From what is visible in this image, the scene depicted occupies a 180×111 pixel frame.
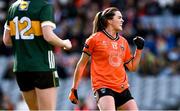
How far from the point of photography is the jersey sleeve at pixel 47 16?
27.9ft

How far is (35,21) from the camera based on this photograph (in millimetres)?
8555

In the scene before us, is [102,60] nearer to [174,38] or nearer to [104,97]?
[104,97]

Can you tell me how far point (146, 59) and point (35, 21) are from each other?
31.3 feet

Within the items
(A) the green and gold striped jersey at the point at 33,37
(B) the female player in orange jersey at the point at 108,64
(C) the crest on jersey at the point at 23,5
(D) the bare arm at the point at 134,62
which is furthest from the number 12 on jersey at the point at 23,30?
(D) the bare arm at the point at 134,62

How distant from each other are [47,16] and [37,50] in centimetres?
41

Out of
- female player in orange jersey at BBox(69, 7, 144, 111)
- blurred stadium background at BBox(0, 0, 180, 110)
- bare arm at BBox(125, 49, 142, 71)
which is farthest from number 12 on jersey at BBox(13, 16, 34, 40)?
blurred stadium background at BBox(0, 0, 180, 110)

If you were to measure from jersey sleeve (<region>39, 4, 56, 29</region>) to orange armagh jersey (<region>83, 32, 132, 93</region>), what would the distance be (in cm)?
125

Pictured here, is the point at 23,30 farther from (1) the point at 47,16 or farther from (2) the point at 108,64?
(2) the point at 108,64

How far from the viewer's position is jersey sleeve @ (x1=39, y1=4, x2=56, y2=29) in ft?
27.9

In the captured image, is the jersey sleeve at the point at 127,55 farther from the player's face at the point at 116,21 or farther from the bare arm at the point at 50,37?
the bare arm at the point at 50,37

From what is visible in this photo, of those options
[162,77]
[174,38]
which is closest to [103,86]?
[162,77]

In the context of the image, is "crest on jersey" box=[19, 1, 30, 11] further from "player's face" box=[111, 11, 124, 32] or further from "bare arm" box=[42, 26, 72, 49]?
"player's face" box=[111, 11, 124, 32]

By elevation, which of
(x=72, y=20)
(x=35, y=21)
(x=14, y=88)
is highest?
(x=35, y=21)

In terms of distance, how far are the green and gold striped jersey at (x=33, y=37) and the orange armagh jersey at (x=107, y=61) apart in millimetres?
1060
